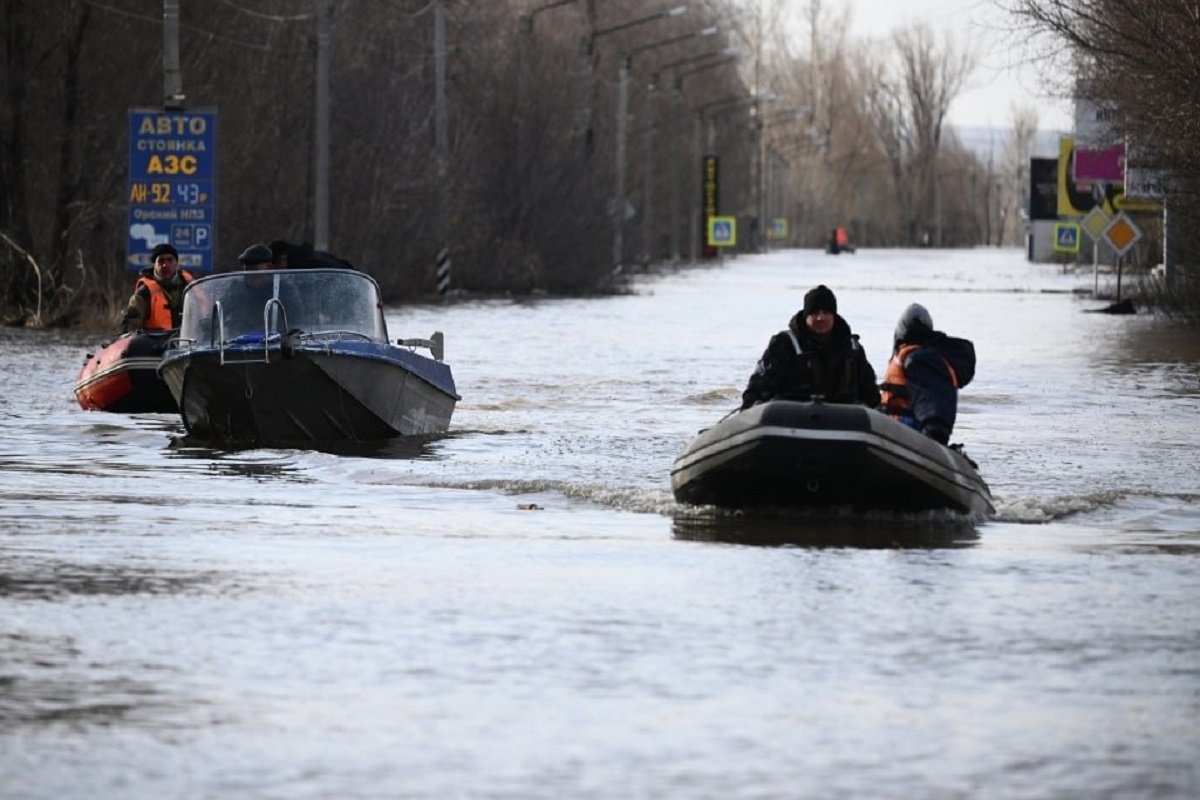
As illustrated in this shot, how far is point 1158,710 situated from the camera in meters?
10.2

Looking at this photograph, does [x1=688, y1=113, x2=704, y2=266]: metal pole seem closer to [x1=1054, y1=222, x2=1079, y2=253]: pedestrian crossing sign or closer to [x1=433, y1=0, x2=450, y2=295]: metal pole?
[x1=1054, y1=222, x2=1079, y2=253]: pedestrian crossing sign

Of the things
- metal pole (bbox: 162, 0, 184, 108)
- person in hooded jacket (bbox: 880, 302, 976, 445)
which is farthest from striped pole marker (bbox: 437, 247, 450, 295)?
person in hooded jacket (bbox: 880, 302, 976, 445)

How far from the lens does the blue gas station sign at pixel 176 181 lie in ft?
132

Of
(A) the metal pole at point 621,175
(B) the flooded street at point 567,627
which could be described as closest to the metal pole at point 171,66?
(B) the flooded street at point 567,627

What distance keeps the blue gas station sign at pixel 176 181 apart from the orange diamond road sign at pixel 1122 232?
87.5 ft

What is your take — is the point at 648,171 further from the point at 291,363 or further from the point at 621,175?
the point at 291,363

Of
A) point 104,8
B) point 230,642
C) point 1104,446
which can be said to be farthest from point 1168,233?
point 230,642

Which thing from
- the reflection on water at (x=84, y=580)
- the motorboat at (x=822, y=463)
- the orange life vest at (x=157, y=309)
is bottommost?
the reflection on water at (x=84, y=580)

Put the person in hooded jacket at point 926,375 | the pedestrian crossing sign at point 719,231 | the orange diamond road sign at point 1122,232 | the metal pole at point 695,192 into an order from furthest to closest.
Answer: the pedestrian crossing sign at point 719,231
the metal pole at point 695,192
the orange diamond road sign at point 1122,232
the person in hooded jacket at point 926,375

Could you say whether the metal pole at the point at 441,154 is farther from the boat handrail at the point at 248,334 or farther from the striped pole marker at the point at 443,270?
the boat handrail at the point at 248,334

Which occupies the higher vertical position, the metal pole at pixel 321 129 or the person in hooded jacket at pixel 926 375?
the metal pole at pixel 321 129

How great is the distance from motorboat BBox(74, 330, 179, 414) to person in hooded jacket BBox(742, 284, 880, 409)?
392 inches

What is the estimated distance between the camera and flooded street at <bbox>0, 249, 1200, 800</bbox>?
9.01m

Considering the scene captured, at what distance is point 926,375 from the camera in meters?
17.5
